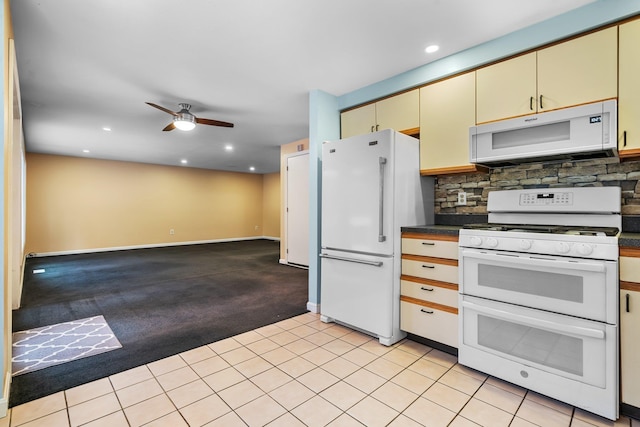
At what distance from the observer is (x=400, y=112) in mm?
2912

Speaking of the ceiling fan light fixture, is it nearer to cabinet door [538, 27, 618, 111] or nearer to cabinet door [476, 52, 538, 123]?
cabinet door [476, 52, 538, 123]

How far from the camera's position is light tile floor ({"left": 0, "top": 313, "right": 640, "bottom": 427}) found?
1638mm

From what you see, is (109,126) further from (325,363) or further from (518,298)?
(518,298)

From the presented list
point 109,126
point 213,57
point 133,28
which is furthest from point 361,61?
point 109,126

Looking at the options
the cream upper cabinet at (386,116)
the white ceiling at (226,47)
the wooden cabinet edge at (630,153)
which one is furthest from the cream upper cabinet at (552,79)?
the cream upper cabinet at (386,116)

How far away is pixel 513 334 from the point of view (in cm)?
191

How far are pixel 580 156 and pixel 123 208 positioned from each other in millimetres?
8962

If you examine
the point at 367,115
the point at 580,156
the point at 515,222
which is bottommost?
the point at 515,222

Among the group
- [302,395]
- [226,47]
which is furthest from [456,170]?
[226,47]

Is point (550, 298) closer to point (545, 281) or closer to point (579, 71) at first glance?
point (545, 281)

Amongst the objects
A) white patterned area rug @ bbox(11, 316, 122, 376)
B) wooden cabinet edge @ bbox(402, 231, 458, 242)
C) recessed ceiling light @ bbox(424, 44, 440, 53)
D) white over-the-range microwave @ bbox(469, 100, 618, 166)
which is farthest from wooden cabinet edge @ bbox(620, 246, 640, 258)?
white patterned area rug @ bbox(11, 316, 122, 376)

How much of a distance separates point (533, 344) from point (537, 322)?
140 mm

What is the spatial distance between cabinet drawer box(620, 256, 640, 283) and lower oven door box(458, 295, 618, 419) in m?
0.26

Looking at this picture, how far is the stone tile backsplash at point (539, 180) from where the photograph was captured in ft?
6.58
